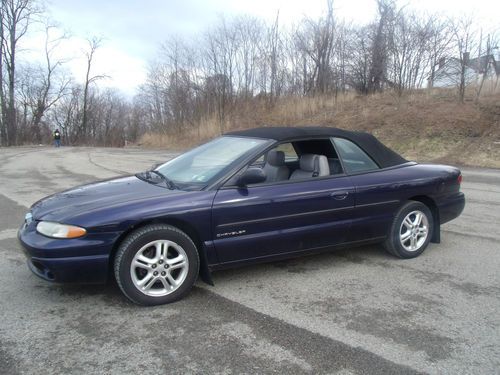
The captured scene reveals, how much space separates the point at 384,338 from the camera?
9.57ft

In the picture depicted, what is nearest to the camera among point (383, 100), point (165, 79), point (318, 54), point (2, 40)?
point (383, 100)

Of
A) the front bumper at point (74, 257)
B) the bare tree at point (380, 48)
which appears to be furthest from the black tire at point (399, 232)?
the bare tree at point (380, 48)

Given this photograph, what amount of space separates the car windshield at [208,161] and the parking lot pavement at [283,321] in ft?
3.26

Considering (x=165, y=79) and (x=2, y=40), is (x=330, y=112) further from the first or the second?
(x=2, y=40)

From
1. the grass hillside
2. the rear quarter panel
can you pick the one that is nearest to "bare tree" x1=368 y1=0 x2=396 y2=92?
the grass hillside

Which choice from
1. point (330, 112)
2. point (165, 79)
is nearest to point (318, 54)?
point (330, 112)

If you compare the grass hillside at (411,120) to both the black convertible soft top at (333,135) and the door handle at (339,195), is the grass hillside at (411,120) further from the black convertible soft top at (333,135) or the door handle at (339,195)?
the door handle at (339,195)

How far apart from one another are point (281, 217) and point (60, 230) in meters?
1.84

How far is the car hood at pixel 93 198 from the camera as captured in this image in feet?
11.1

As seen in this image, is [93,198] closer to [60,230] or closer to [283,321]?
[60,230]

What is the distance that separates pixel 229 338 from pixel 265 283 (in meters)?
1.00

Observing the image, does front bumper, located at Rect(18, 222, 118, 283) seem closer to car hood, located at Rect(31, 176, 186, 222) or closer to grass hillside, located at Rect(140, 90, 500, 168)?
car hood, located at Rect(31, 176, 186, 222)

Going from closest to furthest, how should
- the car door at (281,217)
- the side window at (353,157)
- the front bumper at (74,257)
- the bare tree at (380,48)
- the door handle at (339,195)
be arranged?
the front bumper at (74,257) < the car door at (281,217) < the door handle at (339,195) < the side window at (353,157) < the bare tree at (380,48)

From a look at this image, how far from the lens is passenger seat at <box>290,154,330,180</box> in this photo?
13.9ft
